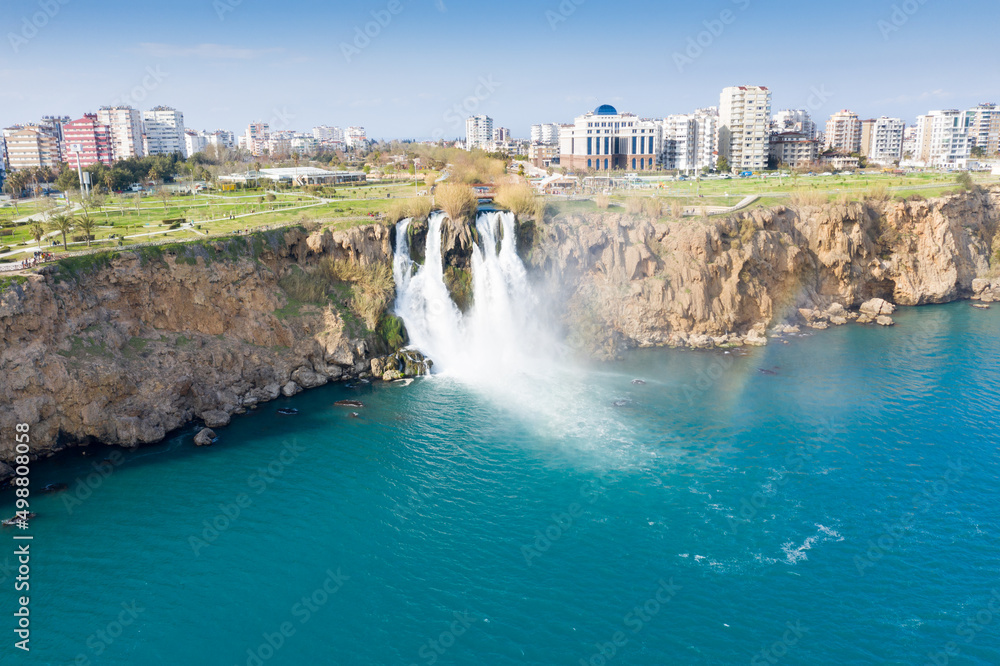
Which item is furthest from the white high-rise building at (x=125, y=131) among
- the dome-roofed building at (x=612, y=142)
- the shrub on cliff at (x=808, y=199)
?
the shrub on cliff at (x=808, y=199)

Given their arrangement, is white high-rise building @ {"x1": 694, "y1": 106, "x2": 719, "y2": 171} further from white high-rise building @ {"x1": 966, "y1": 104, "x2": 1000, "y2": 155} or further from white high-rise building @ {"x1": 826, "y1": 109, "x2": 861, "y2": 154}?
white high-rise building @ {"x1": 966, "y1": 104, "x2": 1000, "y2": 155}

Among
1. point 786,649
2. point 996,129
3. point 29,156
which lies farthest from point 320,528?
point 996,129

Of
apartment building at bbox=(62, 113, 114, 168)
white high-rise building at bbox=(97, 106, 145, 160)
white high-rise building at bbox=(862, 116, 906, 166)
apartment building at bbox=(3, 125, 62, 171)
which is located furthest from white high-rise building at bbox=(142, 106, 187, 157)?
white high-rise building at bbox=(862, 116, 906, 166)

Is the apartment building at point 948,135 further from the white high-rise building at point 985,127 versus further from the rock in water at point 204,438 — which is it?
the rock in water at point 204,438

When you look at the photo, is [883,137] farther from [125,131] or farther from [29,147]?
[29,147]

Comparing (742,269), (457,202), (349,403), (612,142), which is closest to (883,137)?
(612,142)
